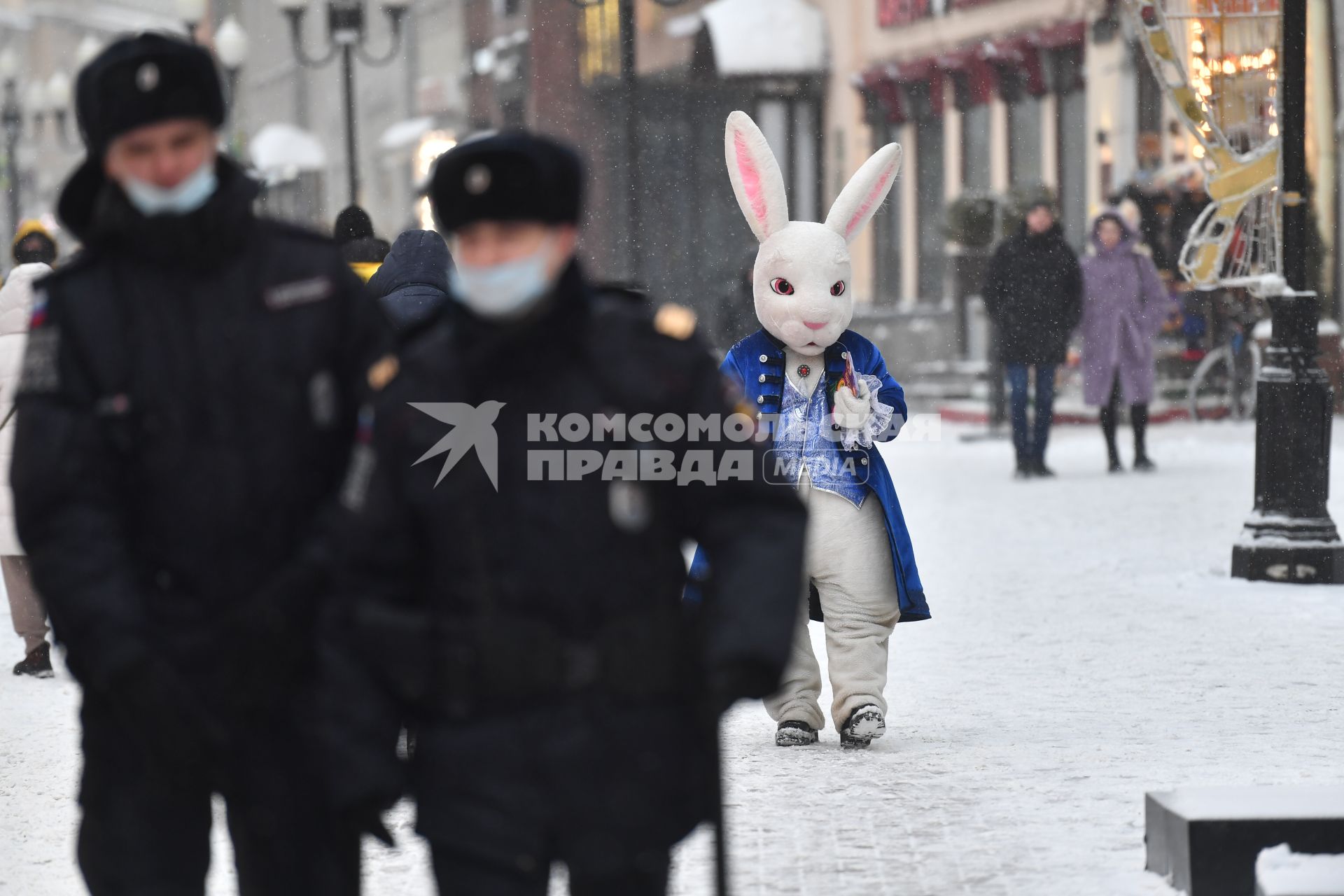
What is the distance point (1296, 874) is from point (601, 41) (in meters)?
30.3

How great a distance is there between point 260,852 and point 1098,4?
2207 centimetres

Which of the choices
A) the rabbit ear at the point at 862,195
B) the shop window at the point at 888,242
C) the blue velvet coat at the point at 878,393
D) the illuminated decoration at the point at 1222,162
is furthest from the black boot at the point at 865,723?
the shop window at the point at 888,242

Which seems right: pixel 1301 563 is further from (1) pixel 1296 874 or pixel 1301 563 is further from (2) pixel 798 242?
(1) pixel 1296 874

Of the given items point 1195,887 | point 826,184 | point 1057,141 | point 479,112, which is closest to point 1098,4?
point 1057,141

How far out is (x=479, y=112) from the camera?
40.2 metres

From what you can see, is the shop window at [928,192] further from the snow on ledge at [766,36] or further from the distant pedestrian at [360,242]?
the distant pedestrian at [360,242]

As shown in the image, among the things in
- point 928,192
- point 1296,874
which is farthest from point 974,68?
point 1296,874

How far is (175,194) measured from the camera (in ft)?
11.0

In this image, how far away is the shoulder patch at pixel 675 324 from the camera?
10.6ft

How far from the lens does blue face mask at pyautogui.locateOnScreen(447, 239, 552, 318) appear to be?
10.4 feet

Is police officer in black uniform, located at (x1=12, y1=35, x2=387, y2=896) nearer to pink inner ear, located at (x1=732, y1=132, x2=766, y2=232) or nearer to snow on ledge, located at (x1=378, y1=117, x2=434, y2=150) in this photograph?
pink inner ear, located at (x1=732, y1=132, x2=766, y2=232)

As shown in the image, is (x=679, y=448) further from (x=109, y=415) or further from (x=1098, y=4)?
(x=1098, y=4)

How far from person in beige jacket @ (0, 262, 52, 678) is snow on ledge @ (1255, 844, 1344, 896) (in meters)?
5.18

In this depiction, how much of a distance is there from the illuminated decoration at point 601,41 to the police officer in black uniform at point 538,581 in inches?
1201
